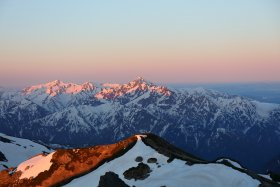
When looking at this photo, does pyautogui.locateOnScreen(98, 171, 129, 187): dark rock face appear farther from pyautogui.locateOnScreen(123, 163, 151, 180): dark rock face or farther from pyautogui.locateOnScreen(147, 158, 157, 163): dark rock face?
pyautogui.locateOnScreen(147, 158, 157, 163): dark rock face

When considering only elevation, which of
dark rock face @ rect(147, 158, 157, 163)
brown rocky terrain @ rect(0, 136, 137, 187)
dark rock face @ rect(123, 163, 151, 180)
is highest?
dark rock face @ rect(147, 158, 157, 163)

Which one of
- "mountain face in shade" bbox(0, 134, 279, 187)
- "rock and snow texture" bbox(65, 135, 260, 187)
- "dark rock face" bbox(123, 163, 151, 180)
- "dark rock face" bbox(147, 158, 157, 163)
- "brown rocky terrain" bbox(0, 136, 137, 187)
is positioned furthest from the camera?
"brown rocky terrain" bbox(0, 136, 137, 187)

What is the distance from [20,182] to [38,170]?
13.6ft

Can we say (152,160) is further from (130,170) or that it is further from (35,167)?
(35,167)

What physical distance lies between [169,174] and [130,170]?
7102mm

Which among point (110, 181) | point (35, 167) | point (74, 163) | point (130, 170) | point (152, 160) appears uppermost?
point (152, 160)

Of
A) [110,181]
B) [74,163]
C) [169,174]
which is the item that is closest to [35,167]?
[74,163]

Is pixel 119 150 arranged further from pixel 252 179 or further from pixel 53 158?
pixel 252 179

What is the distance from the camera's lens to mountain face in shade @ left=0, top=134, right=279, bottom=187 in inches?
2763

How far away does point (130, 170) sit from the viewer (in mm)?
77500

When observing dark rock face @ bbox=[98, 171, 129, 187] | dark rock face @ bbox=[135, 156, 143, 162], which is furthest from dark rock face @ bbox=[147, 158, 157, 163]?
dark rock face @ bbox=[98, 171, 129, 187]

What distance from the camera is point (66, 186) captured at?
83062 mm

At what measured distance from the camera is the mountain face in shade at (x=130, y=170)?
70188mm

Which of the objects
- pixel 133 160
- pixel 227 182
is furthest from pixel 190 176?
pixel 133 160
